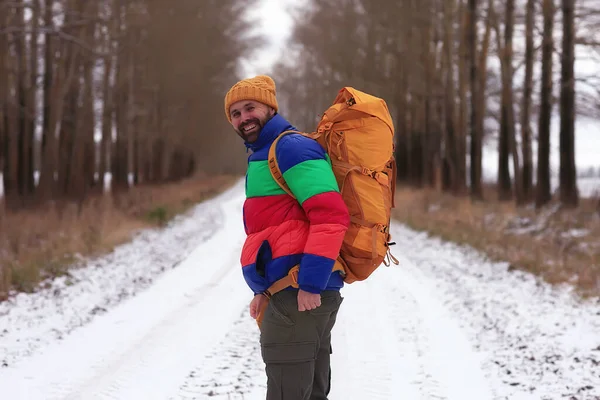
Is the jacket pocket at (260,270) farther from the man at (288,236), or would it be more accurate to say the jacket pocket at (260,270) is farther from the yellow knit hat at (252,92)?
the yellow knit hat at (252,92)

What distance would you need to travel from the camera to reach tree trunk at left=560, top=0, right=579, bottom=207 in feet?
47.0

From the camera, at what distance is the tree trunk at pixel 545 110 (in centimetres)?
1523

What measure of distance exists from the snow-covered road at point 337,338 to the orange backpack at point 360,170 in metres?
1.97

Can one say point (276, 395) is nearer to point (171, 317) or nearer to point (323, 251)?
point (323, 251)

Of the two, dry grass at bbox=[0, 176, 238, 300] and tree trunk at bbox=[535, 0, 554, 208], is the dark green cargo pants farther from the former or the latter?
tree trunk at bbox=[535, 0, 554, 208]

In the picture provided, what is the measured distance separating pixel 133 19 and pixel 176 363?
57.6 feet

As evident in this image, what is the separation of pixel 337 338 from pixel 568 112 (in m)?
11.1

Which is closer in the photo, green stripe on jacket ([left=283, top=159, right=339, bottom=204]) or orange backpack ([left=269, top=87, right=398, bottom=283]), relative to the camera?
green stripe on jacket ([left=283, top=159, right=339, bottom=204])

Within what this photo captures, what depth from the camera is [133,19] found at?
20.4 m

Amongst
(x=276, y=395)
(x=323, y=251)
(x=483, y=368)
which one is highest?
(x=323, y=251)

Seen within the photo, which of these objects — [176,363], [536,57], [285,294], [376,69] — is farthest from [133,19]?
[285,294]

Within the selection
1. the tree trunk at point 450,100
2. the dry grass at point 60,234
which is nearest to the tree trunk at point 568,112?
the tree trunk at point 450,100

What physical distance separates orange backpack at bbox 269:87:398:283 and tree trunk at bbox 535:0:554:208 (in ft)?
46.0

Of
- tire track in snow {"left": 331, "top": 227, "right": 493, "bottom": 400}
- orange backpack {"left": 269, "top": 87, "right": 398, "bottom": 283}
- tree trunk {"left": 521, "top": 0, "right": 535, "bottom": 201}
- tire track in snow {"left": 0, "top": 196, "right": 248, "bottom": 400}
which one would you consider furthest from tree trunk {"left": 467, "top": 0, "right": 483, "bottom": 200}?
orange backpack {"left": 269, "top": 87, "right": 398, "bottom": 283}
